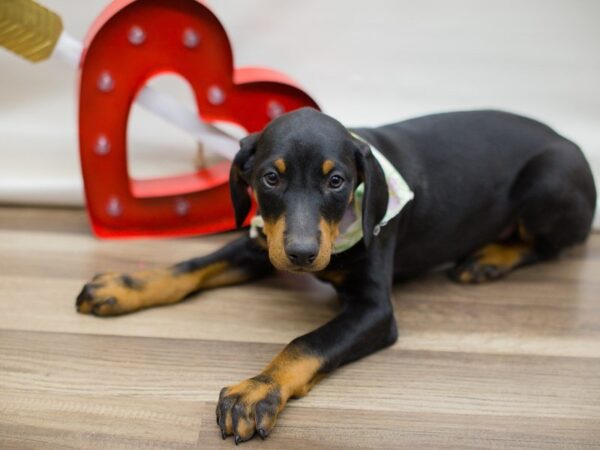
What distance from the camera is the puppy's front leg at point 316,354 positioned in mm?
2543

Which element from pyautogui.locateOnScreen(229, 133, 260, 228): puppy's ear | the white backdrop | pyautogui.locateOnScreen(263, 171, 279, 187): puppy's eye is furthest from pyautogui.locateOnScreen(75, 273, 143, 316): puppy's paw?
the white backdrop

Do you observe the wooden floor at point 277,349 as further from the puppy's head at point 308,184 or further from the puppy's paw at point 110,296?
the puppy's head at point 308,184

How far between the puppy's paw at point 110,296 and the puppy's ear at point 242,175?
1.71 ft

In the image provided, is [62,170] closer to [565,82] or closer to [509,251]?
[509,251]

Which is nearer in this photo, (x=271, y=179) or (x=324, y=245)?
(x=324, y=245)

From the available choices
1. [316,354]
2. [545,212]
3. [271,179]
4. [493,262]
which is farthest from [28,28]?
[545,212]

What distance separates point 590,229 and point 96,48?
2624mm

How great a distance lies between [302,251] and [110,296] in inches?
37.7

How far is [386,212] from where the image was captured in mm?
3049

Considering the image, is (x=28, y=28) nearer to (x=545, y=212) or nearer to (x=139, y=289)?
(x=139, y=289)

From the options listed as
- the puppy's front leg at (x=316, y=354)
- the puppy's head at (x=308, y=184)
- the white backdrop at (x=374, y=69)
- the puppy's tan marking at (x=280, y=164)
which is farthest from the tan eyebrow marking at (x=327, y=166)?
the white backdrop at (x=374, y=69)

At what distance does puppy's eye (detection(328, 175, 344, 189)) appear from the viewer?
9.30 ft

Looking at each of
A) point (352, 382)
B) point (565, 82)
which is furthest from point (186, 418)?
point (565, 82)

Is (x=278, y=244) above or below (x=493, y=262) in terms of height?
above
